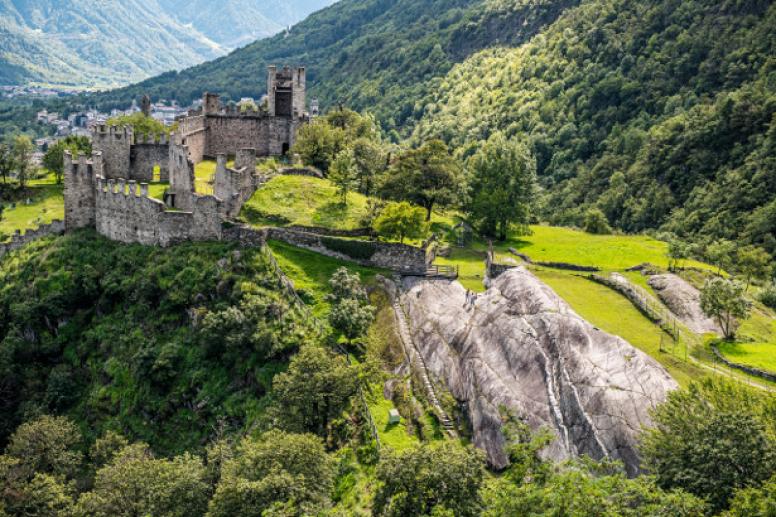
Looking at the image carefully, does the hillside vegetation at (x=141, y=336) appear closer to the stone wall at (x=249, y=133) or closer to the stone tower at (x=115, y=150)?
the stone tower at (x=115, y=150)

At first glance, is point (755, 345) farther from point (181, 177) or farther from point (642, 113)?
point (642, 113)

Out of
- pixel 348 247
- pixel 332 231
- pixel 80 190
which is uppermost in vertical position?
pixel 80 190

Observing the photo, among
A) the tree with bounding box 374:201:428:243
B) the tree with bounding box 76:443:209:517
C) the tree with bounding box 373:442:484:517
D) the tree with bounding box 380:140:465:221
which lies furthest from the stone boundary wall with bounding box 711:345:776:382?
the tree with bounding box 380:140:465:221

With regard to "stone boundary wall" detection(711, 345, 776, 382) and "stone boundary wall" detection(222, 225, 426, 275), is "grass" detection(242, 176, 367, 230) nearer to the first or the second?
"stone boundary wall" detection(222, 225, 426, 275)

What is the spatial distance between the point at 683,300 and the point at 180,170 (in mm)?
44092

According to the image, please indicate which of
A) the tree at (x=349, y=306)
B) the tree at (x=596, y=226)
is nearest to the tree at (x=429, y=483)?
the tree at (x=349, y=306)

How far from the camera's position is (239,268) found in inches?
2298

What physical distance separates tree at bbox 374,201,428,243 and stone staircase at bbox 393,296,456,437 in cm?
664

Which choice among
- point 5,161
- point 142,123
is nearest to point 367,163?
point 142,123

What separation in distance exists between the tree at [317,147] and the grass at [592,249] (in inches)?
803

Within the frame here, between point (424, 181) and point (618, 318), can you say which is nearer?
point (618, 318)

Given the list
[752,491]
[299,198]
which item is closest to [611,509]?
[752,491]

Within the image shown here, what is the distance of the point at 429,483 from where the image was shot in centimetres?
3562

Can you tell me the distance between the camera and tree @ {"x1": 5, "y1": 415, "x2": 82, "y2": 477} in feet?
167
